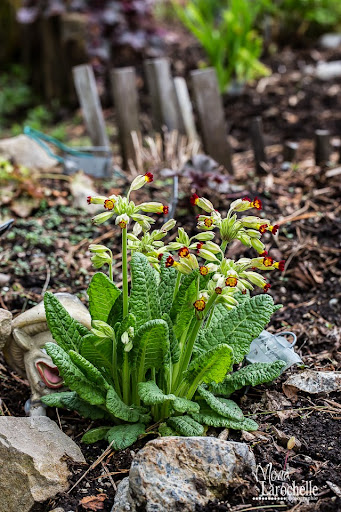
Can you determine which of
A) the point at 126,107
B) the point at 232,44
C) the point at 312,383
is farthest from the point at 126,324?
the point at 232,44

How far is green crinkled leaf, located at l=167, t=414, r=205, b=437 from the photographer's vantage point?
196 cm

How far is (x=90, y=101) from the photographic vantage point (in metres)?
4.49

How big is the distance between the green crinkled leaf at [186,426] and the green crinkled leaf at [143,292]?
1.15ft

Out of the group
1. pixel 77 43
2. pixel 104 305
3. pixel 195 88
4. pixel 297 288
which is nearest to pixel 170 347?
pixel 104 305

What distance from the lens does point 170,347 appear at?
202 cm

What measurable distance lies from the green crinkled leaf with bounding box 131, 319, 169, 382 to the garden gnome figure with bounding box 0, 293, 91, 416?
0.39 m

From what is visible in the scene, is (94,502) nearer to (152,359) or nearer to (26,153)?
(152,359)

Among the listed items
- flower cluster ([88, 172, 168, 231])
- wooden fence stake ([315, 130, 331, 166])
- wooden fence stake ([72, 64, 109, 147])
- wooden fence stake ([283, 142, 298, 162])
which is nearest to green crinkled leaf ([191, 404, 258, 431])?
flower cluster ([88, 172, 168, 231])

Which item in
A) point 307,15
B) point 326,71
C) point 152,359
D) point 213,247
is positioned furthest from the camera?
point 307,15

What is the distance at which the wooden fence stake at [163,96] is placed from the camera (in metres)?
4.62

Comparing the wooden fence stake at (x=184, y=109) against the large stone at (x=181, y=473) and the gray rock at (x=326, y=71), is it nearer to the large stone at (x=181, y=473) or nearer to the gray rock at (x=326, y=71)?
the gray rock at (x=326, y=71)

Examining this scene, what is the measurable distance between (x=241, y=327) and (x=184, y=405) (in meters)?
0.36

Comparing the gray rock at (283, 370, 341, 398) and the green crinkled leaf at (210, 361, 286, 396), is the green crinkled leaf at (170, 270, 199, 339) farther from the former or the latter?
the gray rock at (283, 370, 341, 398)

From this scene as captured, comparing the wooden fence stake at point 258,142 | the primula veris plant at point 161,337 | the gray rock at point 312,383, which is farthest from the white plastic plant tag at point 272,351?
the wooden fence stake at point 258,142
